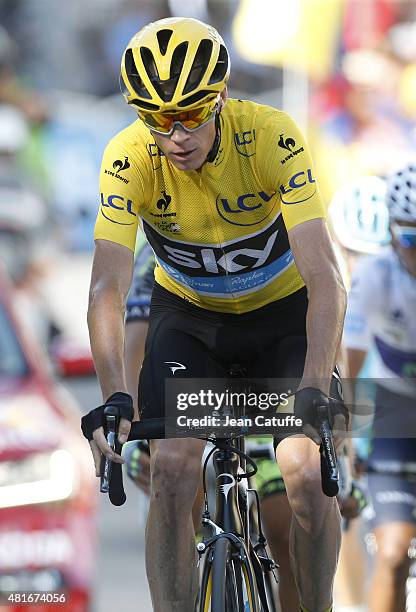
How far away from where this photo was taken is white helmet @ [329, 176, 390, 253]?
7129mm

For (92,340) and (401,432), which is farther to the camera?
(401,432)

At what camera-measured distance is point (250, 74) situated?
15578 mm

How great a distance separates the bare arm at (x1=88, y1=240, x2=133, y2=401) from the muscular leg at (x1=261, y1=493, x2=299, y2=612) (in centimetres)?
140

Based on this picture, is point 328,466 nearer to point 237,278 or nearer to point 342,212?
point 237,278

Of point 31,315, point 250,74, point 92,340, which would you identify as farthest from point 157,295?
point 250,74

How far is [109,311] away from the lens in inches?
179

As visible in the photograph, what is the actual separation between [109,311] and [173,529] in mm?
681

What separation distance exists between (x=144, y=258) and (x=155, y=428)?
2.63 m

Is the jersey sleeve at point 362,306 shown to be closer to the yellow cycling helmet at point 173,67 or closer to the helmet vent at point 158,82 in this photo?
the yellow cycling helmet at point 173,67

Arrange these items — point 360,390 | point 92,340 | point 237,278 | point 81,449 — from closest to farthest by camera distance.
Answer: point 92,340
point 237,278
point 360,390
point 81,449

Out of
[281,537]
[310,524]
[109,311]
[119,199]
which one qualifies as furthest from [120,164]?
[281,537]

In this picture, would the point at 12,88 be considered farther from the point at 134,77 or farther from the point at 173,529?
the point at 173,529

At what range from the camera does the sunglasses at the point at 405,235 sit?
6133 millimetres

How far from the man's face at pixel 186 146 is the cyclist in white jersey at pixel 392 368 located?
5.37 feet
